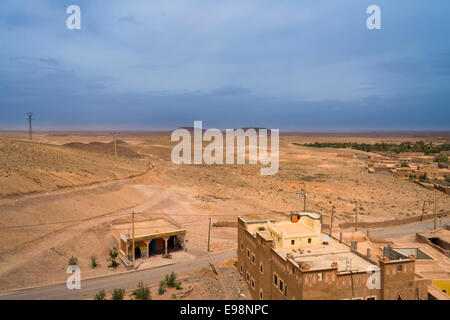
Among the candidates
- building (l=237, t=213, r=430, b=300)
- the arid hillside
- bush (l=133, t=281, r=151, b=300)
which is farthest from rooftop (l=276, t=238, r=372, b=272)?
the arid hillside

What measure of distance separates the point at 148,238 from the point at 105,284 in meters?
5.35

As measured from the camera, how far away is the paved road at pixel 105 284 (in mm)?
20516

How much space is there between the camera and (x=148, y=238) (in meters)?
27.0

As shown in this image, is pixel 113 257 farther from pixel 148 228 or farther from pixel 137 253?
pixel 148 228

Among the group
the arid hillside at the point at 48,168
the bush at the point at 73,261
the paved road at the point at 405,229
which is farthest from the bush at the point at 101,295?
the paved road at the point at 405,229

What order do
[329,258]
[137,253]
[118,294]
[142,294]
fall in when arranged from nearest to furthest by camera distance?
[329,258], [142,294], [118,294], [137,253]

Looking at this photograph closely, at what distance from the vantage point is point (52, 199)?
36.0 metres

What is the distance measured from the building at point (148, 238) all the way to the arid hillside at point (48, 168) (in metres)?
→ 15.1

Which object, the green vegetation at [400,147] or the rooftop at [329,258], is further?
the green vegetation at [400,147]

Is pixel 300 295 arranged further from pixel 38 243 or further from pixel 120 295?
pixel 38 243

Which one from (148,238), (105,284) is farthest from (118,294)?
(148,238)

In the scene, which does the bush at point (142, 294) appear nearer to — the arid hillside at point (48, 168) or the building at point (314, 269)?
the building at point (314, 269)

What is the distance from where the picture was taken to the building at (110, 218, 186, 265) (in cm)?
2667

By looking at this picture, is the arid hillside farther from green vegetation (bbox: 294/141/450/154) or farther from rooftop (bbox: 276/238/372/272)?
green vegetation (bbox: 294/141/450/154)
